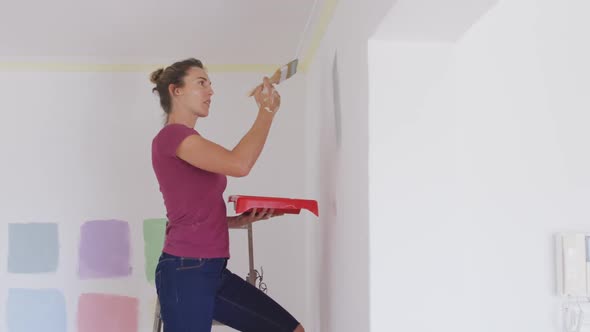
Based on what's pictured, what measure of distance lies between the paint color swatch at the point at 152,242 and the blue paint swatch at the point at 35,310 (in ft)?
1.46

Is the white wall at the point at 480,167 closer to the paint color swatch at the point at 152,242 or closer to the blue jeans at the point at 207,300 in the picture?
the blue jeans at the point at 207,300

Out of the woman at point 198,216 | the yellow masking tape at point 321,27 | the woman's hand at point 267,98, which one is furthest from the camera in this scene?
A: the yellow masking tape at point 321,27

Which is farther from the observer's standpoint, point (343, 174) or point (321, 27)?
point (321, 27)

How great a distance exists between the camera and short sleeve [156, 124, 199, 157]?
4.67ft

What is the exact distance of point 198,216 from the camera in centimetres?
148

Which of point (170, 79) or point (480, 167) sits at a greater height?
point (170, 79)

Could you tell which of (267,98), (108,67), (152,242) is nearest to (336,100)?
(267,98)

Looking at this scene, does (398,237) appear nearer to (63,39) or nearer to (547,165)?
(547,165)

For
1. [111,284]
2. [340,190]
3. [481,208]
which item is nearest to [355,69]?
[340,190]

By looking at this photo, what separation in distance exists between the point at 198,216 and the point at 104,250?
1414mm

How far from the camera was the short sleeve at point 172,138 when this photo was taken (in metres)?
1.42

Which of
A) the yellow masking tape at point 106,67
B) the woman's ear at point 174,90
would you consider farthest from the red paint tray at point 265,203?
the yellow masking tape at point 106,67

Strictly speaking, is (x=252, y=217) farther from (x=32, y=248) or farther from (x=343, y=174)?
(x=32, y=248)

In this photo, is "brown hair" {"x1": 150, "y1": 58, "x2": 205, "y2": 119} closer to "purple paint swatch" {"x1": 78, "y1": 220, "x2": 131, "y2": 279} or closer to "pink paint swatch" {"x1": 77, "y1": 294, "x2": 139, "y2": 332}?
"purple paint swatch" {"x1": 78, "y1": 220, "x2": 131, "y2": 279}
